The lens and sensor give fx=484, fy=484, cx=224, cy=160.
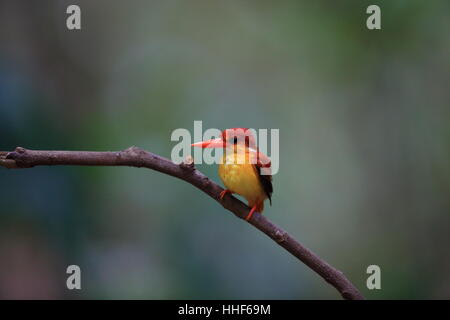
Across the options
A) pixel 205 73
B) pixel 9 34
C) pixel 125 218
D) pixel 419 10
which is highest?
pixel 419 10

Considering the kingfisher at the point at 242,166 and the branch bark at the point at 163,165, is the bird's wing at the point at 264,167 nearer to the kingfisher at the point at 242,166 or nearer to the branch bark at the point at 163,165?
the kingfisher at the point at 242,166

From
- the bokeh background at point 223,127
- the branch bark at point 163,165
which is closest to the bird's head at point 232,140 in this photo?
the branch bark at point 163,165

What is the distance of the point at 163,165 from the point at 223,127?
3.64 ft

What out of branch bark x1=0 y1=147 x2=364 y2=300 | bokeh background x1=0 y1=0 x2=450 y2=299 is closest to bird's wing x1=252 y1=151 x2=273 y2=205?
branch bark x1=0 y1=147 x2=364 y2=300

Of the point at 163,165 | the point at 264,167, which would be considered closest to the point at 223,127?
the point at 264,167

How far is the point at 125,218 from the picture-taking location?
2506 millimetres

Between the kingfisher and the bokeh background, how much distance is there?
0.81m

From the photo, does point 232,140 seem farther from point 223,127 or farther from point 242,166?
point 223,127

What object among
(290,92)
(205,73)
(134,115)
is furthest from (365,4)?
(134,115)

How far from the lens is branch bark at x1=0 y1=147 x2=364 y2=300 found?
55.6 inches

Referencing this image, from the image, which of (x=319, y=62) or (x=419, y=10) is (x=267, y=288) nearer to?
(x=319, y=62)

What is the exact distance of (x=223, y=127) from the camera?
2572mm

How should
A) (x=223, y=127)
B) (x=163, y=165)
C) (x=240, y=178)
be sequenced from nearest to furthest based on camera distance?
1. (x=163, y=165)
2. (x=240, y=178)
3. (x=223, y=127)
